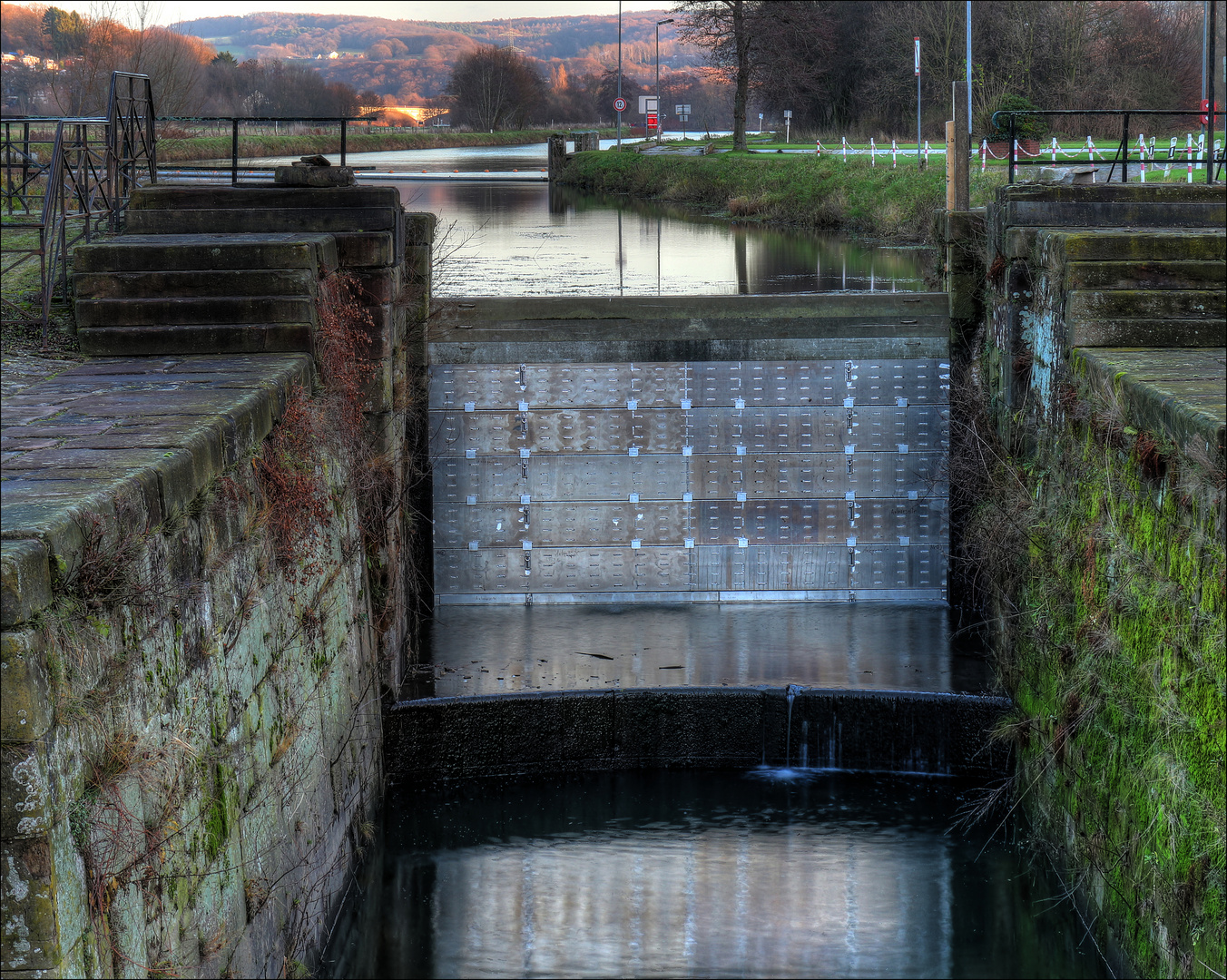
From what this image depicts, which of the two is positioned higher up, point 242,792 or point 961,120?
point 961,120

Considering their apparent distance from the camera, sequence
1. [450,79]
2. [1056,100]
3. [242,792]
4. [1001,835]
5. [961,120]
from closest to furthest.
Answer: [242,792]
[1001,835]
[961,120]
[1056,100]
[450,79]

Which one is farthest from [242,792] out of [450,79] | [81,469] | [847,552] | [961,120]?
[450,79]

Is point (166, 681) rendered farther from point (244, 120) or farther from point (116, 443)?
point (244, 120)

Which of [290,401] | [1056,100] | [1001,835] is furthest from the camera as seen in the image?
[1056,100]

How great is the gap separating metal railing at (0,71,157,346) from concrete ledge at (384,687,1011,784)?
404 centimetres

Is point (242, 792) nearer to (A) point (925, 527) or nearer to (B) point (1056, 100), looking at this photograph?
(A) point (925, 527)

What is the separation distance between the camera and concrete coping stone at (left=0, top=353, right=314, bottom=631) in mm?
4457

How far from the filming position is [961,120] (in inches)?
551

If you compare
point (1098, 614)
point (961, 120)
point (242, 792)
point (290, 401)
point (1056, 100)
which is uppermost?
point (1056, 100)

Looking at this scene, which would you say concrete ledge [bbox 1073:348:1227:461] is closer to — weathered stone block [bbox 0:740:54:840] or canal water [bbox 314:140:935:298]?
weathered stone block [bbox 0:740:54:840]

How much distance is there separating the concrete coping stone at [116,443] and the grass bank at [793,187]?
17.5 m

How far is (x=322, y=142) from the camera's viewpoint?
45844mm

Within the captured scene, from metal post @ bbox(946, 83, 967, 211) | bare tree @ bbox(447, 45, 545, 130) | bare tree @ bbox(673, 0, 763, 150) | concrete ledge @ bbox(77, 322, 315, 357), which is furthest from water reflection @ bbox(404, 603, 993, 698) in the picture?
bare tree @ bbox(447, 45, 545, 130)

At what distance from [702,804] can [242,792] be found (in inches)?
182
